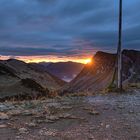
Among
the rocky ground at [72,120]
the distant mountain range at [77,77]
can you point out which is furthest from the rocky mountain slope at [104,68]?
the rocky ground at [72,120]

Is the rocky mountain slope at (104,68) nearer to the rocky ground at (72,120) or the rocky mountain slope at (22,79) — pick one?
the rocky mountain slope at (22,79)

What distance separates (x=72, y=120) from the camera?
781cm

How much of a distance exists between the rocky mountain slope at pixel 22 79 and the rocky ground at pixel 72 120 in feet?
67.2

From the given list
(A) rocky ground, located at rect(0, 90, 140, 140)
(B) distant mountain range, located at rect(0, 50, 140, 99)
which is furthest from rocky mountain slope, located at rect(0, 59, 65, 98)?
(A) rocky ground, located at rect(0, 90, 140, 140)

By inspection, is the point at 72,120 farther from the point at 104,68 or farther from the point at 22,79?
the point at 22,79

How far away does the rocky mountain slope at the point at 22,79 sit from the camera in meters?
31.2

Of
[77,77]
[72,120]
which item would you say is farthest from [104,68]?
[72,120]

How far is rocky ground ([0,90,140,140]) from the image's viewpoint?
6.63 m

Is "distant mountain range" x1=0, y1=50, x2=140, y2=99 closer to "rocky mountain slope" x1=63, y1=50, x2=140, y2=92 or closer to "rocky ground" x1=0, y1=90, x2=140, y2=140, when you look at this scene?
"rocky mountain slope" x1=63, y1=50, x2=140, y2=92

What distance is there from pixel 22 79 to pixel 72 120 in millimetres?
26265

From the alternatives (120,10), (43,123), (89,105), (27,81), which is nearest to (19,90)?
(27,81)

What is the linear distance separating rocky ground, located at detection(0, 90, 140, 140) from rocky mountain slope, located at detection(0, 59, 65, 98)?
2050 centimetres

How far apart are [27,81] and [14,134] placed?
85.3 ft

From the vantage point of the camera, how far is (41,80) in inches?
1396
